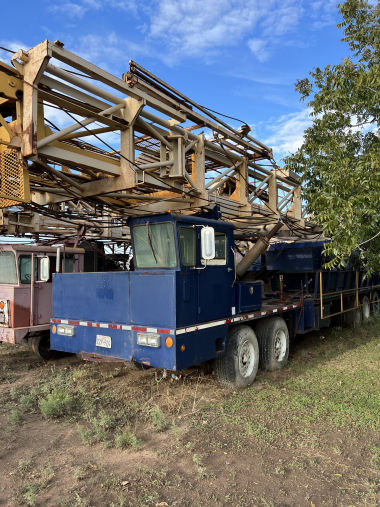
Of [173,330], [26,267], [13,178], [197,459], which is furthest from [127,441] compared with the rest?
[26,267]

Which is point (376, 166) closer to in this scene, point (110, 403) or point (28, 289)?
point (110, 403)

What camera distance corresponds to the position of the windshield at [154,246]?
17.7 ft

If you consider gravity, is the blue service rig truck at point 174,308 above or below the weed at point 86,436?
above

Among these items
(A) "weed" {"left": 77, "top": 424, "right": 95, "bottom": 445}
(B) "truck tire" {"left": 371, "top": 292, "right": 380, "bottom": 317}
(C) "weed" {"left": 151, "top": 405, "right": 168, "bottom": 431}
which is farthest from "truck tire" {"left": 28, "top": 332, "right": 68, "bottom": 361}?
(B) "truck tire" {"left": 371, "top": 292, "right": 380, "bottom": 317}

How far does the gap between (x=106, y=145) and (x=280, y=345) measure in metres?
5.37

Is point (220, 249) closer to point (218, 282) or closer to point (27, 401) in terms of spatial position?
point (218, 282)

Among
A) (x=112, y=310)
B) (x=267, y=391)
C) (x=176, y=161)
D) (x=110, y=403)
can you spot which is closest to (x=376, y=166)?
(x=176, y=161)

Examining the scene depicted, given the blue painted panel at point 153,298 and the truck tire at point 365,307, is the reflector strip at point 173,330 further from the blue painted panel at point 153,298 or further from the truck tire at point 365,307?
the truck tire at point 365,307

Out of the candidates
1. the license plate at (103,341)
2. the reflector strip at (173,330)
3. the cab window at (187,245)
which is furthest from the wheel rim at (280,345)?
the license plate at (103,341)

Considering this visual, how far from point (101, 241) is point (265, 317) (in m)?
6.12

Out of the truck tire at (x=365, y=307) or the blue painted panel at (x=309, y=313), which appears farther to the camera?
the truck tire at (x=365, y=307)

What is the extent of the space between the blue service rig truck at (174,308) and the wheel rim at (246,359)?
0.05 ft

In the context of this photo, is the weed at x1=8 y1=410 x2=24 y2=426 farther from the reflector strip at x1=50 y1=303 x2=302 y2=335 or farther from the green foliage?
the reflector strip at x1=50 y1=303 x2=302 y2=335

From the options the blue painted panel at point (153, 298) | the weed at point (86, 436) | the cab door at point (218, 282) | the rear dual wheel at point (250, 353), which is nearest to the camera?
the weed at point (86, 436)
